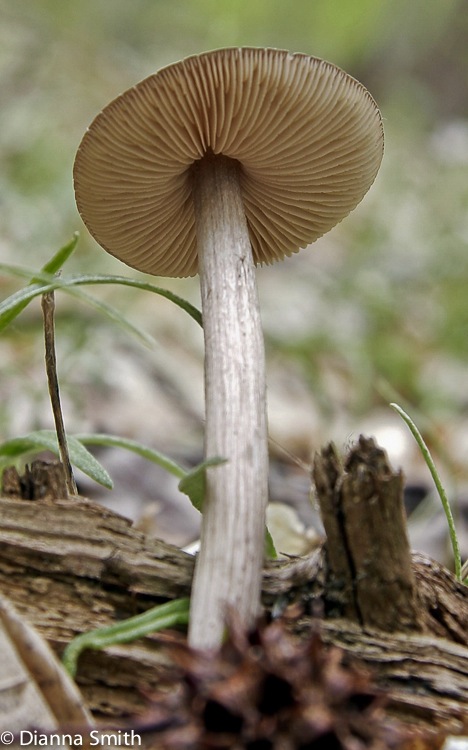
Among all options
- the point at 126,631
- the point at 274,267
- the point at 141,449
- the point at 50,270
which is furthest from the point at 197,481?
the point at 274,267

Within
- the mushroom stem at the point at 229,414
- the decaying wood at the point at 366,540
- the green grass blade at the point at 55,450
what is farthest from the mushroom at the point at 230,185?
the green grass blade at the point at 55,450

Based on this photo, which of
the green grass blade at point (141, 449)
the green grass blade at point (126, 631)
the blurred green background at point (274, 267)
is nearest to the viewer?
the green grass blade at point (126, 631)

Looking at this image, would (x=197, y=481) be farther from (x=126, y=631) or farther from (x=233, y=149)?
(x=233, y=149)

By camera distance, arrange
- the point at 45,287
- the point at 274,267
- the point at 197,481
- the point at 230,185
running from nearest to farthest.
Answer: the point at 197,481 → the point at 45,287 → the point at 230,185 → the point at 274,267

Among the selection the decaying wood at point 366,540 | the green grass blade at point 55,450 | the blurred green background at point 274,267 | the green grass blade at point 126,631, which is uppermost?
the blurred green background at point 274,267

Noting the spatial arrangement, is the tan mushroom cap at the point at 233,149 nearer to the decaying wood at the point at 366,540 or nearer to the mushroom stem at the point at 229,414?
the mushroom stem at the point at 229,414

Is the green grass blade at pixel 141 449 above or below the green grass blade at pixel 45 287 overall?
below

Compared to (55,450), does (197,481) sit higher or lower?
lower
